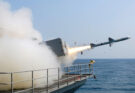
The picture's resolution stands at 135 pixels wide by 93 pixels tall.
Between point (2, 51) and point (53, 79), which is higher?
point (2, 51)

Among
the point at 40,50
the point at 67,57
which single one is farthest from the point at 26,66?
the point at 67,57

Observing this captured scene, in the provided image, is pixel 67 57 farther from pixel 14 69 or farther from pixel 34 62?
pixel 14 69

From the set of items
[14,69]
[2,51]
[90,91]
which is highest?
[2,51]

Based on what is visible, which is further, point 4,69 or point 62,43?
point 62,43

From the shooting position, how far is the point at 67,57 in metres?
21.9

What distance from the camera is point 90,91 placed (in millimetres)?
42781

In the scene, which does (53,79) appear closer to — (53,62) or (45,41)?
(53,62)

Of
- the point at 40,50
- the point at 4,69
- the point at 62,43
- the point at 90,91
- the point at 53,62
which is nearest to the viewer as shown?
the point at 4,69

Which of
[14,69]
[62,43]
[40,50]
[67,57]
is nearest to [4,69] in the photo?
[14,69]

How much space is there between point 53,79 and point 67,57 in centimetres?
511

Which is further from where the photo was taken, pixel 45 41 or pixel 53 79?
pixel 45 41

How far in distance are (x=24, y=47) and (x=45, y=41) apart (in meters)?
3.69

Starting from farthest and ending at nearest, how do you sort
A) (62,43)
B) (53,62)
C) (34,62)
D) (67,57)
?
(67,57) < (62,43) < (53,62) < (34,62)

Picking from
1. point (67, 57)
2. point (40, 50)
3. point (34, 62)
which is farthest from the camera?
point (67, 57)
